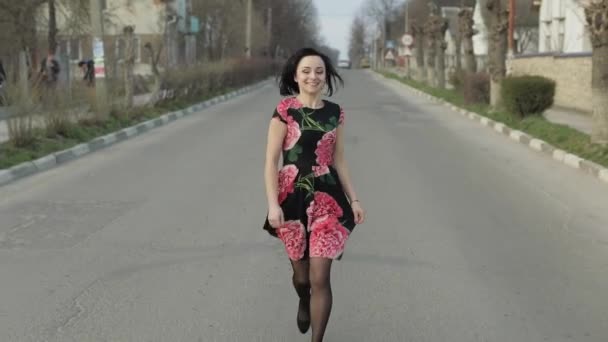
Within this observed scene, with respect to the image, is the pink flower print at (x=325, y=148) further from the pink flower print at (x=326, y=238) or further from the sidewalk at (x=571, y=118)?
the sidewalk at (x=571, y=118)

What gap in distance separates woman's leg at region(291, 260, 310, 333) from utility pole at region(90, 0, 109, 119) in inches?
557

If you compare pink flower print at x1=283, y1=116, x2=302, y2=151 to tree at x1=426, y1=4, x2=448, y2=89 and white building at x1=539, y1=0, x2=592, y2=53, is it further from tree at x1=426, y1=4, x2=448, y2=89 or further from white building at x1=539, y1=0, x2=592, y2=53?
tree at x1=426, y1=4, x2=448, y2=89

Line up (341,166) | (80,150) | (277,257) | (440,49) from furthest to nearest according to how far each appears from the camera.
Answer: (440,49) < (80,150) < (277,257) < (341,166)

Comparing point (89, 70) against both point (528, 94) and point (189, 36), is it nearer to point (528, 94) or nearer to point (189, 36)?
point (528, 94)

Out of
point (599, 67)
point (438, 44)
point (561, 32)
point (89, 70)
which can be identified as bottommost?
point (89, 70)

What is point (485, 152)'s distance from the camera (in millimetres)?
14867

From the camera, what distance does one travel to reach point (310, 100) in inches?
171

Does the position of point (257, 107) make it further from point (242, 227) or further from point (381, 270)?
point (381, 270)

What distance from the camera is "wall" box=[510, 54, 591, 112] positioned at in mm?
24578

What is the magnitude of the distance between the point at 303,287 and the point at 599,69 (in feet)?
33.6

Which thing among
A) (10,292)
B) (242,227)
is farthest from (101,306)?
(242,227)

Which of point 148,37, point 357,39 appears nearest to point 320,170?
point 148,37

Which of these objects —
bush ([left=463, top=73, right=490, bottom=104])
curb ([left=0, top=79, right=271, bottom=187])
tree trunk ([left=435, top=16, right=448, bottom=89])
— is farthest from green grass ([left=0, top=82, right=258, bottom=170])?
tree trunk ([left=435, top=16, right=448, bottom=89])

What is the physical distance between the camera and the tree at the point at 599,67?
13266 mm
